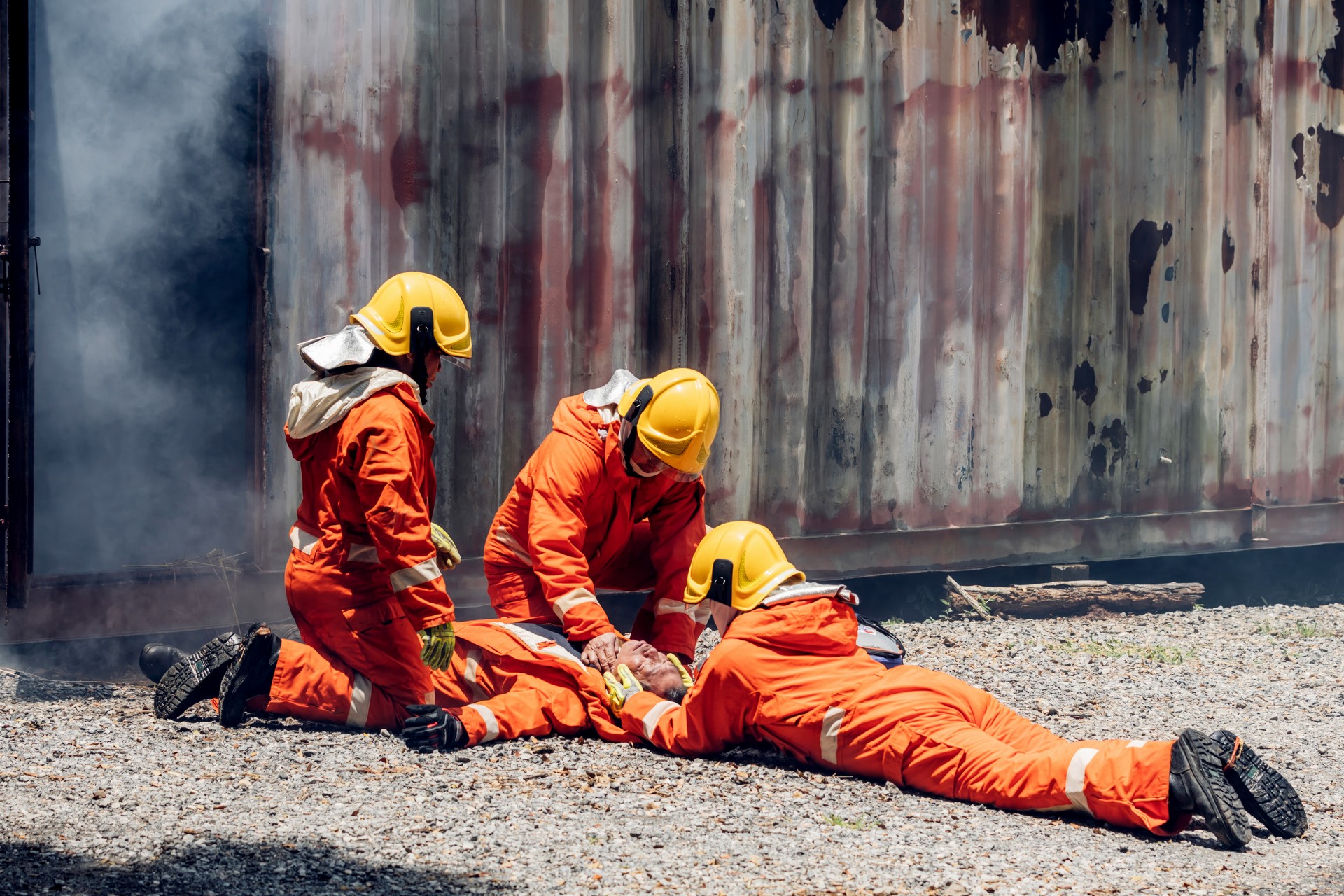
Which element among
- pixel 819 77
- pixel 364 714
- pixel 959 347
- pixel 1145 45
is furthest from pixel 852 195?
pixel 364 714

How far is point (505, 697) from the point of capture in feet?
13.7

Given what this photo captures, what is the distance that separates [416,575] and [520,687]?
676mm

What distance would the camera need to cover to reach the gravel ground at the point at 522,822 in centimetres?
281

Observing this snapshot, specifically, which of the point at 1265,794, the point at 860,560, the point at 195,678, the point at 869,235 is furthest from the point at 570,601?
the point at 869,235

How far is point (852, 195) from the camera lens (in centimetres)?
620

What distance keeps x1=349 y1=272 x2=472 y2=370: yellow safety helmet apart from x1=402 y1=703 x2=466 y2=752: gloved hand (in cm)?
124

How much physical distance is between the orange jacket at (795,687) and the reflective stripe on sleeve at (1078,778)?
0.53 meters

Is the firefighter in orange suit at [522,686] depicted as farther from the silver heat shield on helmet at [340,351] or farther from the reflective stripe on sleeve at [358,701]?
the silver heat shield on helmet at [340,351]

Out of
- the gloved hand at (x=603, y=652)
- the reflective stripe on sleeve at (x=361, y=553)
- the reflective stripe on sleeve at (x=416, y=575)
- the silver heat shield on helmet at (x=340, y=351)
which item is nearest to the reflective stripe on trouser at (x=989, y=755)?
the gloved hand at (x=603, y=652)

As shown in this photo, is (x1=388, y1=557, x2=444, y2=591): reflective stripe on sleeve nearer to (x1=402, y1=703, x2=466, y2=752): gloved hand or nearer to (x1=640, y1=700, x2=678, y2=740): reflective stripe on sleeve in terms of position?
(x1=402, y1=703, x2=466, y2=752): gloved hand

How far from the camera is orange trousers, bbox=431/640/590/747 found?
4.06 meters

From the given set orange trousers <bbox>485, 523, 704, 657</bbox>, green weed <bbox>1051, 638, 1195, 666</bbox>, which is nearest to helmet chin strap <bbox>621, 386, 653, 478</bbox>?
orange trousers <bbox>485, 523, 704, 657</bbox>

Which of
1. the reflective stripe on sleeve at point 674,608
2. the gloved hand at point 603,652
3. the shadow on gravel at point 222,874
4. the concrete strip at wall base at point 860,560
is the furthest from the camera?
the concrete strip at wall base at point 860,560

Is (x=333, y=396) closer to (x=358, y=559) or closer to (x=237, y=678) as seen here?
(x=358, y=559)
